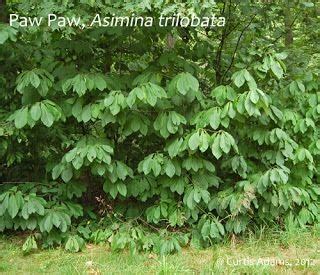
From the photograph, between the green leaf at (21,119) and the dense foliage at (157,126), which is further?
the dense foliage at (157,126)

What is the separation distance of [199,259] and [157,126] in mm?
1197

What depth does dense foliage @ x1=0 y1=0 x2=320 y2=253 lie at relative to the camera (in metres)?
3.59

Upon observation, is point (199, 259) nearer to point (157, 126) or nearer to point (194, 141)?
point (194, 141)

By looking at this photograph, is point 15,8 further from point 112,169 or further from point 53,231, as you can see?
point 53,231

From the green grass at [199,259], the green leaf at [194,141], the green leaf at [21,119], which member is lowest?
the green grass at [199,259]

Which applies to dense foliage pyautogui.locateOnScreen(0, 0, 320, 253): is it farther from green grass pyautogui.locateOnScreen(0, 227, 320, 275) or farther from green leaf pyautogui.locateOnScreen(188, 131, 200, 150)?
green grass pyautogui.locateOnScreen(0, 227, 320, 275)

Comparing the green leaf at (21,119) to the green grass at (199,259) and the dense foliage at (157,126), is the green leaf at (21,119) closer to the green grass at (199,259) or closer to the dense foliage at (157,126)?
the dense foliage at (157,126)

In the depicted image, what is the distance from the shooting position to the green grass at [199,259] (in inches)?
134

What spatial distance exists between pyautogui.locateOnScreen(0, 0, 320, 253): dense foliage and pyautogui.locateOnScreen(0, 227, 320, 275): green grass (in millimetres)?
119

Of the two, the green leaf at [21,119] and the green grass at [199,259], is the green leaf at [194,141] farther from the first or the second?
the green leaf at [21,119]

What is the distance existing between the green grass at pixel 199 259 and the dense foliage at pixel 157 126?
119 millimetres

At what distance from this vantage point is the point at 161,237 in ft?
12.7

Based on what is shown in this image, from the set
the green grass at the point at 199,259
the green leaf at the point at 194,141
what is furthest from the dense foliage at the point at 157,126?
the green grass at the point at 199,259

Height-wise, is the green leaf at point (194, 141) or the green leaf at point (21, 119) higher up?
the green leaf at point (21, 119)
